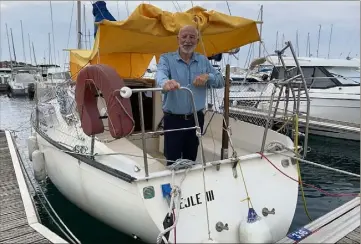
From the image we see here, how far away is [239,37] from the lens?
585cm

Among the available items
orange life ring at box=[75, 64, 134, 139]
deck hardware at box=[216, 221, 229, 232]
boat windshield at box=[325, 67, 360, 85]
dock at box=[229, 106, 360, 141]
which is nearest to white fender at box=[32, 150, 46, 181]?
orange life ring at box=[75, 64, 134, 139]

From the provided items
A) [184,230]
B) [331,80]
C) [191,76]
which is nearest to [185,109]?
[191,76]

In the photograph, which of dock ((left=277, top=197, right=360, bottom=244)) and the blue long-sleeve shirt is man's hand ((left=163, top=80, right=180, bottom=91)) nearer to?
the blue long-sleeve shirt

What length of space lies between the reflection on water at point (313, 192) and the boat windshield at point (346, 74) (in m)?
2.69

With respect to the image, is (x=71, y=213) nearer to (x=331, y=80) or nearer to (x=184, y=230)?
(x=184, y=230)

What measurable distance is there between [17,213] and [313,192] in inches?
209

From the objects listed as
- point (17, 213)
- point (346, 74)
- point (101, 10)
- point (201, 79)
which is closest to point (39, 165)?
point (17, 213)

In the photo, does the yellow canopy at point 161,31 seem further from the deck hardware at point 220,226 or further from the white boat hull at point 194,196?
the deck hardware at point 220,226

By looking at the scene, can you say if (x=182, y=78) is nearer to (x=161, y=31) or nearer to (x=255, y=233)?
(x=161, y=31)

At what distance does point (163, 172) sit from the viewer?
11.8 ft

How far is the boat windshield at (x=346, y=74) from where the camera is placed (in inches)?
522

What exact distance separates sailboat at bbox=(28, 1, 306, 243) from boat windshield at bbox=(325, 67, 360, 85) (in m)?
9.01

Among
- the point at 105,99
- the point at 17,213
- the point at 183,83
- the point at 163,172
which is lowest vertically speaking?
the point at 17,213

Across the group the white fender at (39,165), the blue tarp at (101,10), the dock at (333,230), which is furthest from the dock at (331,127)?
the dock at (333,230)
